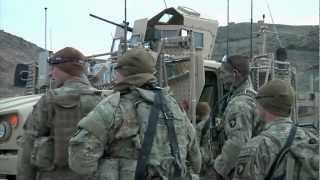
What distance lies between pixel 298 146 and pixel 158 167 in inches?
29.6

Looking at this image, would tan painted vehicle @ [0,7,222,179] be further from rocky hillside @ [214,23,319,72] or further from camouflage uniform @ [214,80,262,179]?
rocky hillside @ [214,23,319,72]

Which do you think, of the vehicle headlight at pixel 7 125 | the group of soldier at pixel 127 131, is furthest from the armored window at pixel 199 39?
the group of soldier at pixel 127 131

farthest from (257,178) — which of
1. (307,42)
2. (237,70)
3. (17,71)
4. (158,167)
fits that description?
(307,42)

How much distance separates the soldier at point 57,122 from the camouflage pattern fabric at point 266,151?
112cm

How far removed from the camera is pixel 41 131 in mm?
4410

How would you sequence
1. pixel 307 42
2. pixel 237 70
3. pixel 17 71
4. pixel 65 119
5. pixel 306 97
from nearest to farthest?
pixel 65 119 → pixel 237 70 → pixel 17 71 → pixel 306 97 → pixel 307 42

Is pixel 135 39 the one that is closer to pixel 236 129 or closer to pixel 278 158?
pixel 236 129

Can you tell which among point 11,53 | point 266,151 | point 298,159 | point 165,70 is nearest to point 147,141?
point 266,151

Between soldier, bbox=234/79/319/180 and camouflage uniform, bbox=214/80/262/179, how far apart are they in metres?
0.78

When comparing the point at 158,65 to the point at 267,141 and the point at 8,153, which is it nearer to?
the point at 8,153

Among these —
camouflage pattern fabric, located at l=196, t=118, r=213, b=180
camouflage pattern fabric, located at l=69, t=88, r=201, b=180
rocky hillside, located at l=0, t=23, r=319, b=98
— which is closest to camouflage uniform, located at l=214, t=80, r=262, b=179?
camouflage pattern fabric, located at l=69, t=88, r=201, b=180

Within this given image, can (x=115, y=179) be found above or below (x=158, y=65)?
below

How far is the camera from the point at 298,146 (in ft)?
12.0

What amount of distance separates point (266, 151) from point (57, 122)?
4.53 ft
